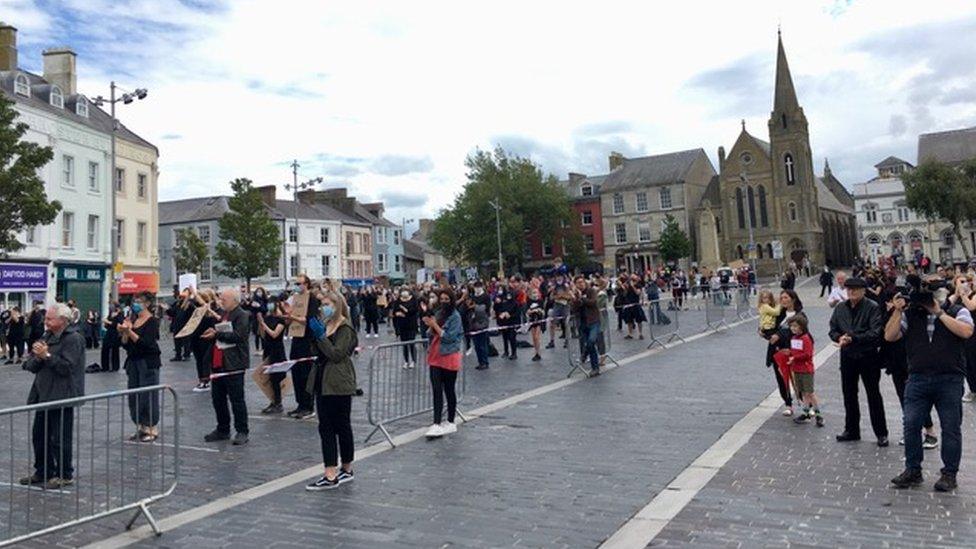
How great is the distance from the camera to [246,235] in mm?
46375

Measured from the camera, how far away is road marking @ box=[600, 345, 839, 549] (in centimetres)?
518

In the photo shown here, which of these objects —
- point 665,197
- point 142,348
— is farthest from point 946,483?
point 665,197

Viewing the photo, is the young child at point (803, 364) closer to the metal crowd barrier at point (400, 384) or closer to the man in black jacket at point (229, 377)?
the metal crowd barrier at point (400, 384)

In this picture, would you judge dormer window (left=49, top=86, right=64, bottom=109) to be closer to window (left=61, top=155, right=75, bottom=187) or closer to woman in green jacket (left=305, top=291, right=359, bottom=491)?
window (left=61, top=155, right=75, bottom=187)

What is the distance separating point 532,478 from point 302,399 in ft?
15.9

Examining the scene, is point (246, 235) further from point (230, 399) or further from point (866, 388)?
point (866, 388)

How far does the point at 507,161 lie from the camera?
254 ft

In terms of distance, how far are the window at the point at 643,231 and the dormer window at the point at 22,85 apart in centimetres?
5955

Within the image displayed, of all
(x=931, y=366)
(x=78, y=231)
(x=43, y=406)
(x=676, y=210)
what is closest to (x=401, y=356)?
(x=43, y=406)

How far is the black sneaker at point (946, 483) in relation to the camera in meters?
6.02

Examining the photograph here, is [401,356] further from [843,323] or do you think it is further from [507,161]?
[507,161]

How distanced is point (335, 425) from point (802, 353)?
5822 mm

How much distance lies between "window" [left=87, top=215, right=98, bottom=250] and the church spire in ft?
219

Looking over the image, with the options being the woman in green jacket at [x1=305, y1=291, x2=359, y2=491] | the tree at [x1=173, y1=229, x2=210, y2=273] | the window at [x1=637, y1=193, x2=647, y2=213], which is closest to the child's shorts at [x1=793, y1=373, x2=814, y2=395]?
the woman in green jacket at [x1=305, y1=291, x2=359, y2=491]
